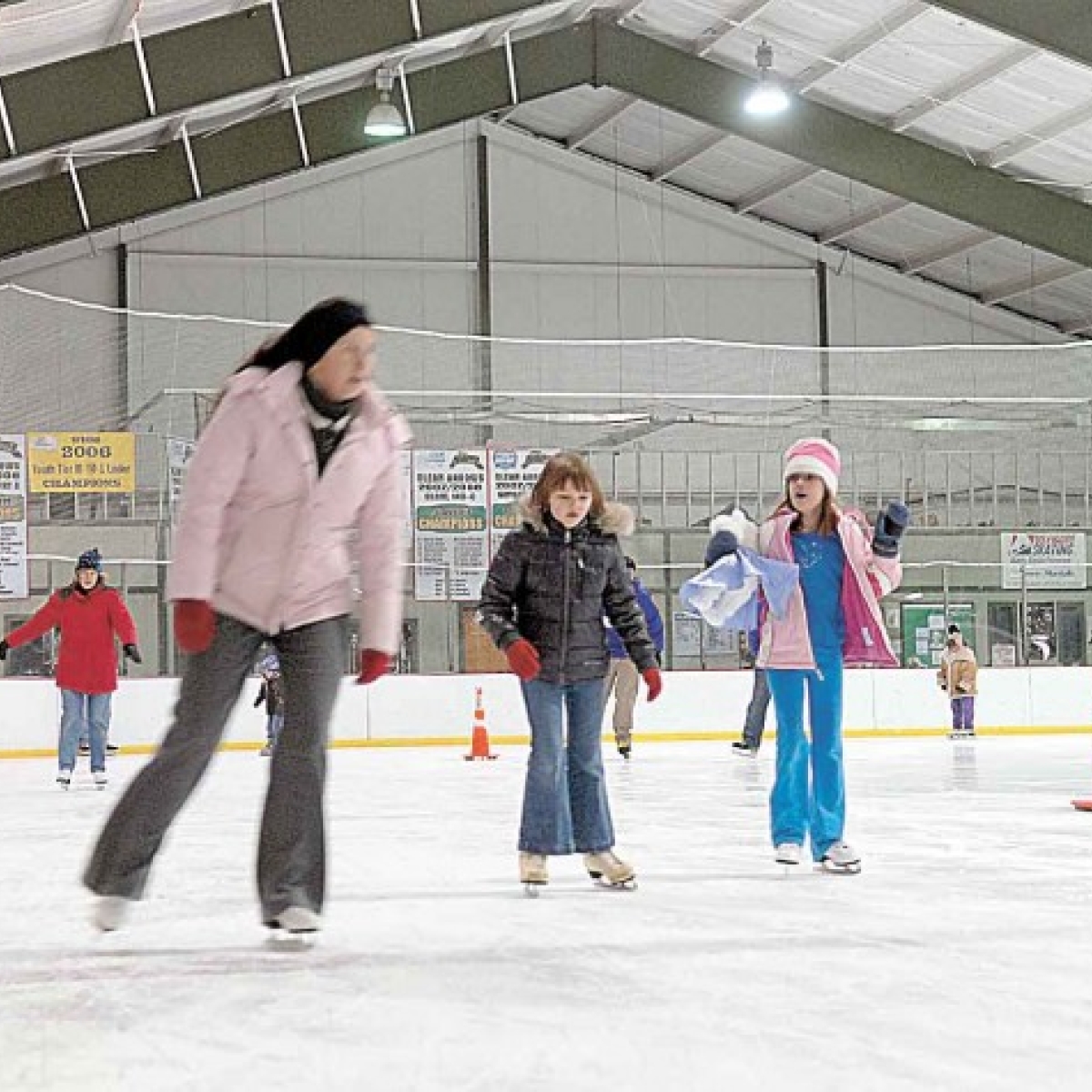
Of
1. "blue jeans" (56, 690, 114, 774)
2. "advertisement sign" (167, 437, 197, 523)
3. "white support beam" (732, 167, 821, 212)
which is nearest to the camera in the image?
"blue jeans" (56, 690, 114, 774)

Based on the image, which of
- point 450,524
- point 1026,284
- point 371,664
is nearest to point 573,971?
point 371,664

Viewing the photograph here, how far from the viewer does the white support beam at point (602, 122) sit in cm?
2252

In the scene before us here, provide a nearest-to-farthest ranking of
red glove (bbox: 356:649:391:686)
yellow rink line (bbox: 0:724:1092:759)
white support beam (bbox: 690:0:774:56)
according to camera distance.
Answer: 1. red glove (bbox: 356:649:391:686)
2. yellow rink line (bbox: 0:724:1092:759)
3. white support beam (bbox: 690:0:774:56)

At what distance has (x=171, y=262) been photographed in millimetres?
22828

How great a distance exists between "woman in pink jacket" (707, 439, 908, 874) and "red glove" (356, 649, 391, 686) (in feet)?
5.29

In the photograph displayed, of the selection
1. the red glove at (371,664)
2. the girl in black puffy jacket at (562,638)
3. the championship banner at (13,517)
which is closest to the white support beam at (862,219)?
the championship banner at (13,517)

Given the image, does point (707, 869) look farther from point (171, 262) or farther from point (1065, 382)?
point (171, 262)

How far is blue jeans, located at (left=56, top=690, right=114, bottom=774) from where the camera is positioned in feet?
31.6

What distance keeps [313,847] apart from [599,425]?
35.6 ft

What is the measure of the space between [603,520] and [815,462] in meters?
0.71

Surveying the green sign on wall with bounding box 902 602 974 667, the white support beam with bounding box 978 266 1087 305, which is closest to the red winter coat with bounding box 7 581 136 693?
the green sign on wall with bounding box 902 602 974 667

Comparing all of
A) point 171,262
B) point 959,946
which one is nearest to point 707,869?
point 959,946

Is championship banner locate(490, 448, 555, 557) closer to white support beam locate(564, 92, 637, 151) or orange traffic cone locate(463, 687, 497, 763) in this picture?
orange traffic cone locate(463, 687, 497, 763)

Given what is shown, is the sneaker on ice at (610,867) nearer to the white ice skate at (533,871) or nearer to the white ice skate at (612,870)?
the white ice skate at (612,870)
